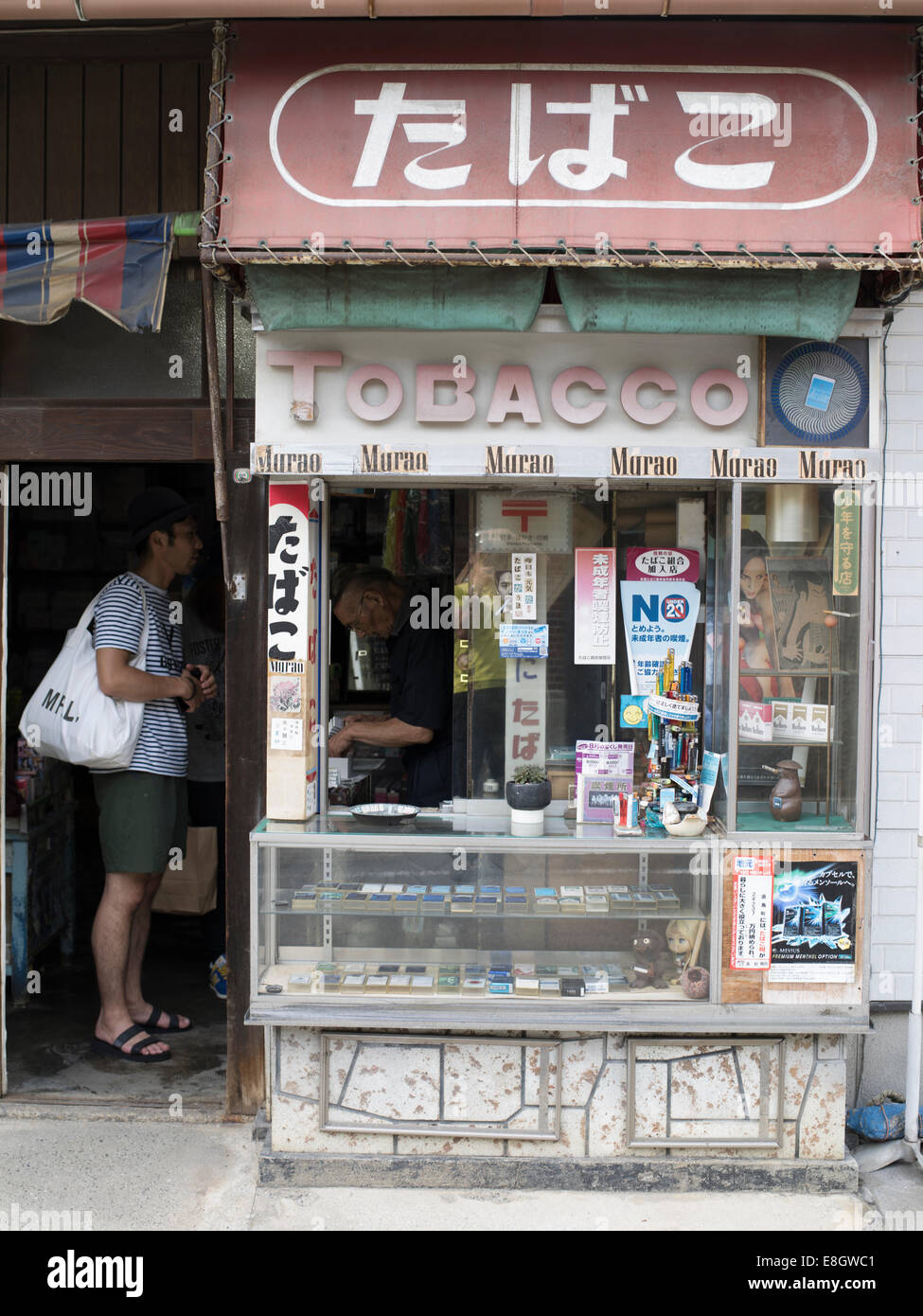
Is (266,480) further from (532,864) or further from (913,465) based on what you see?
(913,465)

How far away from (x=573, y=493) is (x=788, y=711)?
118 centimetres

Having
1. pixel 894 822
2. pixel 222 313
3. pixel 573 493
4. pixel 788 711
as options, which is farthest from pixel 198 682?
pixel 894 822

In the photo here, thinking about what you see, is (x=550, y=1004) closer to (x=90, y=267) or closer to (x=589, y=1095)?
(x=589, y=1095)

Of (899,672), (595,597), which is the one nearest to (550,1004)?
(595,597)

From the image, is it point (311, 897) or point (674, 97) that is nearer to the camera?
point (674, 97)

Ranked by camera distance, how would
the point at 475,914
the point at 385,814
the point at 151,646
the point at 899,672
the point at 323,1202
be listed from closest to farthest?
the point at 323,1202
the point at 475,914
the point at 385,814
the point at 899,672
the point at 151,646

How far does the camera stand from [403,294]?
388 centimetres

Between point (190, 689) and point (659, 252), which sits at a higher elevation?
point (659, 252)

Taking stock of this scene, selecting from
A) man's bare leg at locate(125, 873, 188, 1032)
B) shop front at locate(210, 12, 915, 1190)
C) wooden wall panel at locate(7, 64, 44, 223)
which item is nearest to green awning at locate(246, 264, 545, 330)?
shop front at locate(210, 12, 915, 1190)

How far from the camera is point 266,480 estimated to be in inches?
172

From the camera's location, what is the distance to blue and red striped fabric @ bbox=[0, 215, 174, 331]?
4.08 meters

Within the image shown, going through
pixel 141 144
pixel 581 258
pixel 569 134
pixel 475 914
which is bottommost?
pixel 475 914

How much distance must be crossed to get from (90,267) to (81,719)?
1.87 metres

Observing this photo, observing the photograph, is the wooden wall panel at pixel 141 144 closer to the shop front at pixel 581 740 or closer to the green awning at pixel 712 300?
the shop front at pixel 581 740
